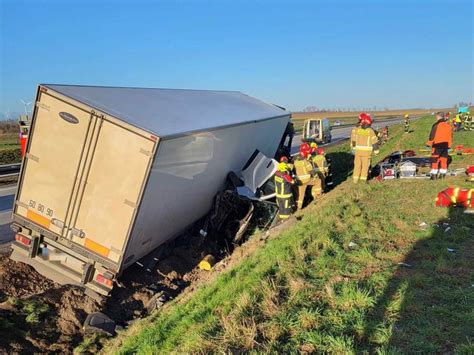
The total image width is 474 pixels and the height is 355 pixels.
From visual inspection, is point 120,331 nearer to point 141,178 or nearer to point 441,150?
point 141,178

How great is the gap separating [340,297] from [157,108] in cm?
436

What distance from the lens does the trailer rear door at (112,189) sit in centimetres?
542

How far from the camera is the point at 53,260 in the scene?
6.18 metres

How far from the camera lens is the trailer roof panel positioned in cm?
577

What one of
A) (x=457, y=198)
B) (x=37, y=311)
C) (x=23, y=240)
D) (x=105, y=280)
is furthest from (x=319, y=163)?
(x=37, y=311)

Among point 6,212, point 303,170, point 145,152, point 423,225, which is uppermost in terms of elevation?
point 145,152

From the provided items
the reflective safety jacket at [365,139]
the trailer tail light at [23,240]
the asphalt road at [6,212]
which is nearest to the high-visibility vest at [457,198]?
the reflective safety jacket at [365,139]

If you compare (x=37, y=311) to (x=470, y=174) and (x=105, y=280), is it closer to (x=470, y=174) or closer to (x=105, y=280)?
(x=105, y=280)

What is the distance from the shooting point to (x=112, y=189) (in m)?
5.55

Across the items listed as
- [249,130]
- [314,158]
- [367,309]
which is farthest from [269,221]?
[367,309]

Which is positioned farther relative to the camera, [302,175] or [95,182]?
[302,175]

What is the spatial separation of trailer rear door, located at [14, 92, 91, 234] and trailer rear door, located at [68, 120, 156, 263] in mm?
302

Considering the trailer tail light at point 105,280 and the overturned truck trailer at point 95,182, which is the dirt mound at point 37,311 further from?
the trailer tail light at point 105,280

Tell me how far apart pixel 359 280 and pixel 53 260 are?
4.39 metres
